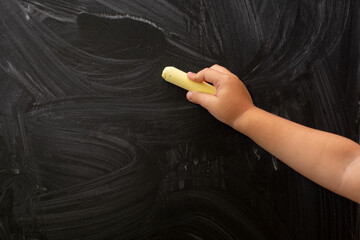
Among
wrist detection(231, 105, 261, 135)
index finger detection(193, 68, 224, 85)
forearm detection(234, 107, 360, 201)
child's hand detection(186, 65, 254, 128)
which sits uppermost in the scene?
index finger detection(193, 68, 224, 85)

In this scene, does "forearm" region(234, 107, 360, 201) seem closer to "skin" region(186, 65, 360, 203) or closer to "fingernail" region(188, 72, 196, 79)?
"skin" region(186, 65, 360, 203)

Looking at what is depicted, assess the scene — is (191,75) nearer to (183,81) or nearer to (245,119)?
(183,81)

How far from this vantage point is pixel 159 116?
1.97 ft

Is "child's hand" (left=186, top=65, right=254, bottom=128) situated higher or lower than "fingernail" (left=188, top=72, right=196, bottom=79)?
lower

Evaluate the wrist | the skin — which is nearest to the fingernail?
the skin

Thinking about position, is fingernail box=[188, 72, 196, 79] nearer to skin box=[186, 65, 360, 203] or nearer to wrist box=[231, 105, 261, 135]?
skin box=[186, 65, 360, 203]

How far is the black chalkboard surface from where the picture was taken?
0.58 m

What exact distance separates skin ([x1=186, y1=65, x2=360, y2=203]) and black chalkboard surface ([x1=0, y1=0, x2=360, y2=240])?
2.2 inches

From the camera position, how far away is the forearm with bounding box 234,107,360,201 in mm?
486

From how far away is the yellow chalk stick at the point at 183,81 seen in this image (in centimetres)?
56

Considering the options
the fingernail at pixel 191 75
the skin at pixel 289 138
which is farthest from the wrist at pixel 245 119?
the fingernail at pixel 191 75

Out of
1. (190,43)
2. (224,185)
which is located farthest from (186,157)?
(190,43)

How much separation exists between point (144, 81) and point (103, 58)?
85 millimetres

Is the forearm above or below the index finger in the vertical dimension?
below
